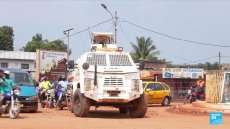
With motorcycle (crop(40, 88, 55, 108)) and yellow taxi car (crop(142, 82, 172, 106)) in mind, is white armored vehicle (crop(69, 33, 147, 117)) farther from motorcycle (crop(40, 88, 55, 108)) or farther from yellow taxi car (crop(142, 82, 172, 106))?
yellow taxi car (crop(142, 82, 172, 106))

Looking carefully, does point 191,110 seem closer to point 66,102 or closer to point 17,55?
point 66,102

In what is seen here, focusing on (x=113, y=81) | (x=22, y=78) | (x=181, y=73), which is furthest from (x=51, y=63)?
(x=113, y=81)

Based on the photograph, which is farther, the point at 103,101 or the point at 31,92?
the point at 31,92

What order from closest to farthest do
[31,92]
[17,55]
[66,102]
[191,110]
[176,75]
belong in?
[31,92] < [191,110] < [66,102] < [176,75] < [17,55]

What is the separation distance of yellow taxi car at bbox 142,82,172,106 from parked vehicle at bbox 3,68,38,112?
8422mm

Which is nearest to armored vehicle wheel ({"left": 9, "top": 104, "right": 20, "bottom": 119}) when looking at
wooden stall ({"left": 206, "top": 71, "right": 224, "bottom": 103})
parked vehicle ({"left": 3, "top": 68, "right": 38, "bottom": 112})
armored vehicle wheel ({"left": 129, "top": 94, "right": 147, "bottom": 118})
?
parked vehicle ({"left": 3, "top": 68, "right": 38, "bottom": 112})

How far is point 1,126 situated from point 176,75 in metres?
25.2

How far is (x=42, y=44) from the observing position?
220 feet

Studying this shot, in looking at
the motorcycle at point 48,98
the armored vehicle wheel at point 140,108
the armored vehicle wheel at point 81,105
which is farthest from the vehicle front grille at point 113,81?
the motorcycle at point 48,98

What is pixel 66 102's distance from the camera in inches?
877

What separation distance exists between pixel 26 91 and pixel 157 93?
1029cm

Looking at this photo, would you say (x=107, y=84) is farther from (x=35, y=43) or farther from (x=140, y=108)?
(x=35, y=43)

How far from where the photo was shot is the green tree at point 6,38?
213ft

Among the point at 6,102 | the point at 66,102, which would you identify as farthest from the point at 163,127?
the point at 66,102
